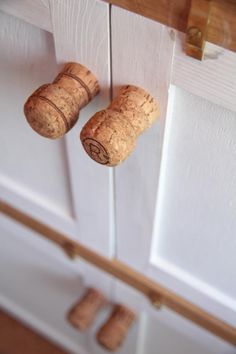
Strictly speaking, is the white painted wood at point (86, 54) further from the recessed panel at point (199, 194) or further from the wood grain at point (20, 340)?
the wood grain at point (20, 340)

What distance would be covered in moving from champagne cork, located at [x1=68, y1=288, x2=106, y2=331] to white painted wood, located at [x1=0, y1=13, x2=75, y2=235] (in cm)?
14

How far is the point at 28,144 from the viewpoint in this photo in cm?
55

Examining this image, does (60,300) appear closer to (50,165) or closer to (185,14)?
(50,165)

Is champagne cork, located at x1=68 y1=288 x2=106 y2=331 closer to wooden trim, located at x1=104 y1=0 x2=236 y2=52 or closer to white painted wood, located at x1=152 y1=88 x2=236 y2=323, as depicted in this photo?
white painted wood, located at x1=152 y1=88 x2=236 y2=323

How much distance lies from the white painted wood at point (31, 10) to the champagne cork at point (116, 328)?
0.46 m

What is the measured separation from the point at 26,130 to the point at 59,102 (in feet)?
0.59

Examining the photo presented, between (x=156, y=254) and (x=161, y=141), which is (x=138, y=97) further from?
(x=156, y=254)

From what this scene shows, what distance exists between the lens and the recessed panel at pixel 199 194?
15.0 inches

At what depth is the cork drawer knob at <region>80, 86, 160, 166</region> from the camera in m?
0.34

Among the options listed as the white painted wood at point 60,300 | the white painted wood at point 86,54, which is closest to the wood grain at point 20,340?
the white painted wood at point 60,300

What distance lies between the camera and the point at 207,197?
445 mm

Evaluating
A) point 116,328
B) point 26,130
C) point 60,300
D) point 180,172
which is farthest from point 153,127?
point 60,300

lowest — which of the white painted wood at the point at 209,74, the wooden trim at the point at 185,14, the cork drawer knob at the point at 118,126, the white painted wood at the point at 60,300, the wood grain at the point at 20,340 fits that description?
the wood grain at the point at 20,340

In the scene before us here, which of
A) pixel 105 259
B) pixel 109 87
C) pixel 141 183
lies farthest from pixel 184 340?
pixel 109 87
